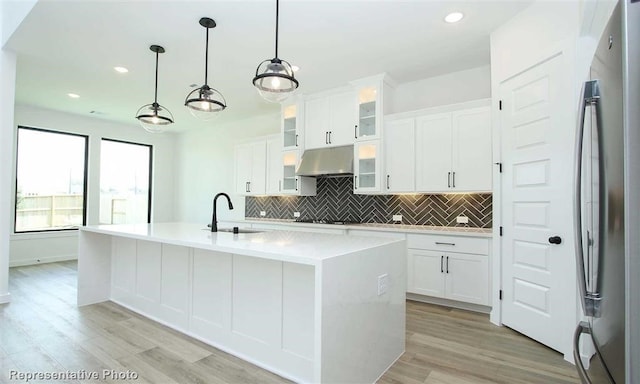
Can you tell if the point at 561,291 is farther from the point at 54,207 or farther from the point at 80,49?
the point at 54,207

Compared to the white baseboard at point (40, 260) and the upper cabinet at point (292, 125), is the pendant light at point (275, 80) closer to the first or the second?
the upper cabinet at point (292, 125)

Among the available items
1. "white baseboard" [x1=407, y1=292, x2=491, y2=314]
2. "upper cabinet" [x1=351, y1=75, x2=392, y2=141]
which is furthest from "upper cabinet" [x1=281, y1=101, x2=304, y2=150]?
"white baseboard" [x1=407, y1=292, x2=491, y2=314]

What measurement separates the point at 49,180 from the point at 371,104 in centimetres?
593

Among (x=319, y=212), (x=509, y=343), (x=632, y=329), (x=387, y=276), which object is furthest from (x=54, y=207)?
(x=632, y=329)

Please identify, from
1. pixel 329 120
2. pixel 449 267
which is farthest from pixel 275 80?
pixel 449 267

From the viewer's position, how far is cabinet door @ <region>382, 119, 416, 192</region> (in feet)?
13.3

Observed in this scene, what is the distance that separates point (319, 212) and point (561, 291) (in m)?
3.39

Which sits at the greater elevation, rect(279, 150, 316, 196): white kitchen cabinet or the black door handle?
rect(279, 150, 316, 196): white kitchen cabinet

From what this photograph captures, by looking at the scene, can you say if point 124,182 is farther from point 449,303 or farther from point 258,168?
point 449,303

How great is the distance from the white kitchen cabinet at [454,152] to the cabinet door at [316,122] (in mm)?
1346

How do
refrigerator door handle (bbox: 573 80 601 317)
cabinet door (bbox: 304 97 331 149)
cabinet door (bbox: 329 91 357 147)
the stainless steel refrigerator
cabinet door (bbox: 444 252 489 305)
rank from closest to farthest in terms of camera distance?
the stainless steel refrigerator < refrigerator door handle (bbox: 573 80 601 317) < cabinet door (bbox: 444 252 489 305) < cabinet door (bbox: 329 91 357 147) < cabinet door (bbox: 304 97 331 149)

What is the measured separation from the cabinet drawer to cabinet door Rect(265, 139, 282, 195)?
7.96 ft

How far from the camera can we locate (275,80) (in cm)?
236

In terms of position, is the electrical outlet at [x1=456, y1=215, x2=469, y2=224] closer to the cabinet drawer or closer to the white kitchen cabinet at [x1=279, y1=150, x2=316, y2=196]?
the cabinet drawer
